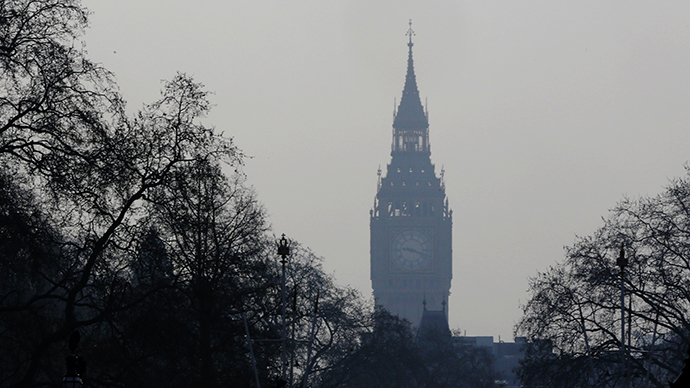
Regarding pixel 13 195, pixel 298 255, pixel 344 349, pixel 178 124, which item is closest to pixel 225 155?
pixel 178 124

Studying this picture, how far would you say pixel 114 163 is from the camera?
33.9 metres

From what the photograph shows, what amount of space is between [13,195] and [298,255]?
176 feet

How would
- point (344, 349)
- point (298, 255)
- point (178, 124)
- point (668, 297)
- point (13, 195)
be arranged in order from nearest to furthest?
point (13, 195), point (178, 124), point (668, 297), point (298, 255), point (344, 349)

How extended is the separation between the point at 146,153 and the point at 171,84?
3036mm

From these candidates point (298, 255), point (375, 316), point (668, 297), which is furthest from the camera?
point (375, 316)

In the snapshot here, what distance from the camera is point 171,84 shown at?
3788 cm

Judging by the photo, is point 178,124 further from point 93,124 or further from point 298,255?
point 298,255

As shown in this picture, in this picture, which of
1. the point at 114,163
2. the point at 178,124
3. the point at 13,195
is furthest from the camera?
the point at 178,124

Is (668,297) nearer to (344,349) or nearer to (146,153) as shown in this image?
(146,153)

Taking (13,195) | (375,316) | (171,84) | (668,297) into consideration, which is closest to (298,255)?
(375,316)

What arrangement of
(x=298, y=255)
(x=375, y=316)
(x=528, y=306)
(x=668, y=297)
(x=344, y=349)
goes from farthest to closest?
(x=375, y=316) < (x=344, y=349) < (x=298, y=255) < (x=528, y=306) < (x=668, y=297)

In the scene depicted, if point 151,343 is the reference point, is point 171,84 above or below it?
above

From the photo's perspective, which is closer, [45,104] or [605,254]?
[45,104]

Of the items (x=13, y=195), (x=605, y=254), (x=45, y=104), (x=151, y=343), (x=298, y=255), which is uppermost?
(x=298, y=255)
